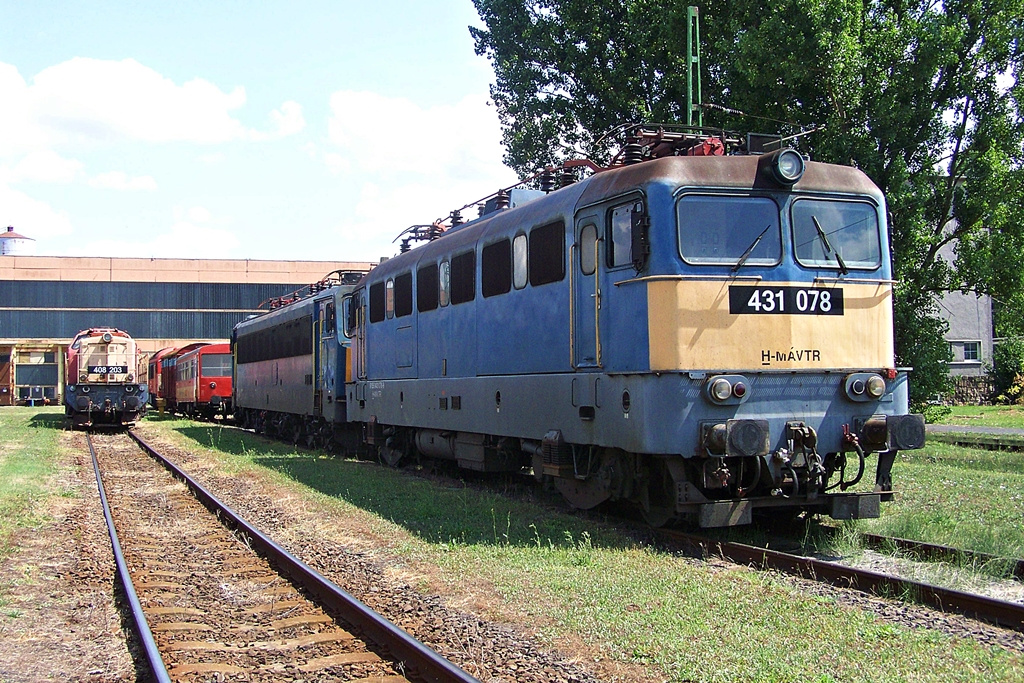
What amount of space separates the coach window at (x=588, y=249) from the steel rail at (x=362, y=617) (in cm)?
A: 390

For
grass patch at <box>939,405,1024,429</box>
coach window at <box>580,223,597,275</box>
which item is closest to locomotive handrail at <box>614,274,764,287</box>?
coach window at <box>580,223,597,275</box>

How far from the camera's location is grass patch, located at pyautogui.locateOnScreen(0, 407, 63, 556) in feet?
40.1

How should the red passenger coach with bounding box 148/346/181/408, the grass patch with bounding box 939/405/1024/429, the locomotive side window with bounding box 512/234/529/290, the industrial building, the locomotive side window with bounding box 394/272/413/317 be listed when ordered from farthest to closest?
the industrial building → the red passenger coach with bounding box 148/346/181/408 → the grass patch with bounding box 939/405/1024/429 → the locomotive side window with bounding box 394/272/413/317 → the locomotive side window with bounding box 512/234/529/290

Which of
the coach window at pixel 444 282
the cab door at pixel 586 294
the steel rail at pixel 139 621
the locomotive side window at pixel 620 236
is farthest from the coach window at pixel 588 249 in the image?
the steel rail at pixel 139 621

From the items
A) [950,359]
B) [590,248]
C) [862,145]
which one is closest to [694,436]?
[590,248]

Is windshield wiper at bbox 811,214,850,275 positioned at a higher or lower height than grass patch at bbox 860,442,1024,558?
higher

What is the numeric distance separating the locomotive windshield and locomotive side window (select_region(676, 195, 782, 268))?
11.3 inches

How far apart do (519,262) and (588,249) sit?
65.7 inches

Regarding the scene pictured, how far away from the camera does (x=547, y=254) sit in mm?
10781

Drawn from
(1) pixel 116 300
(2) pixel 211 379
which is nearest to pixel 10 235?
(1) pixel 116 300

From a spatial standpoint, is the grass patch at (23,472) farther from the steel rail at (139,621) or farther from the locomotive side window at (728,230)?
the locomotive side window at (728,230)

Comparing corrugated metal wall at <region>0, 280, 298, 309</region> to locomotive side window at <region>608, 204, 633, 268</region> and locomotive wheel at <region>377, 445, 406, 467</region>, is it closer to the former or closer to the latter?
locomotive wheel at <region>377, 445, 406, 467</region>

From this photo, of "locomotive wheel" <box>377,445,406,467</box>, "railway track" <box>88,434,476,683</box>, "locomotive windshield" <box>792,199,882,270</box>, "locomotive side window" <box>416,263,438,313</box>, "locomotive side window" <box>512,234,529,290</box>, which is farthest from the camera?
"locomotive wheel" <box>377,445,406,467</box>

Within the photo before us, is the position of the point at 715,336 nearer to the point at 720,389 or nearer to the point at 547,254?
the point at 720,389
